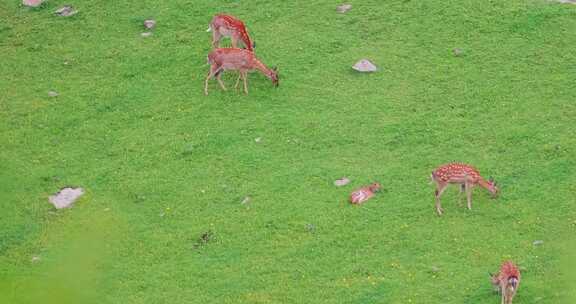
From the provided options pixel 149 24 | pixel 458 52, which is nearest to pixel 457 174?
pixel 458 52

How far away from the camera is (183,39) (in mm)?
23125

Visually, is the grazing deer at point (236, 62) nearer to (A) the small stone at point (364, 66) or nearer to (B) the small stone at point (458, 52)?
(A) the small stone at point (364, 66)

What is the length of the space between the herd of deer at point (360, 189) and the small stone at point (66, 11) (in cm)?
377

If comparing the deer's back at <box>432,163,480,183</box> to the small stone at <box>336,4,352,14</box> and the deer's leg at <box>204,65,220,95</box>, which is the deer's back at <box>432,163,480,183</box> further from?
the small stone at <box>336,4,352,14</box>

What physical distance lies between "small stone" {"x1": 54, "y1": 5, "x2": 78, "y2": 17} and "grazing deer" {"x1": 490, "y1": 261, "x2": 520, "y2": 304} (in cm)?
1379

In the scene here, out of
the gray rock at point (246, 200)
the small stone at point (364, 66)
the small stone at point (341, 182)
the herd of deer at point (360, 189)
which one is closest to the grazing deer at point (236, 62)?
the herd of deer at point (360, 189)

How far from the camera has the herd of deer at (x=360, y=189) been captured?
14914 mm

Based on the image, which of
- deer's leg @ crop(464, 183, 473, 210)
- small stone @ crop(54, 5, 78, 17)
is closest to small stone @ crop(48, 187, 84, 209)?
deer's leg @ crop(464, 183, 473, 210)

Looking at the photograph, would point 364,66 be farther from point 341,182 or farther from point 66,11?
point 66,11

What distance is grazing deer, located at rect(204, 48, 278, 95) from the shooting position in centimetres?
2067

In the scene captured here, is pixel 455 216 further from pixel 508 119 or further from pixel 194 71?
pixel 194 71

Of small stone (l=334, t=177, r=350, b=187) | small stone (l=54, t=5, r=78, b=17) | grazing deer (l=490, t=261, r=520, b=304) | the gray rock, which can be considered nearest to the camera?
grazing deer (l=490, t=261, r=520, b=304)

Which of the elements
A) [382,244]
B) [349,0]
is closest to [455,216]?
[382,244]

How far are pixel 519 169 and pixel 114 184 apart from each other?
7577 millimetres
